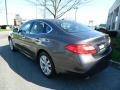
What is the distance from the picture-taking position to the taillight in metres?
3.85

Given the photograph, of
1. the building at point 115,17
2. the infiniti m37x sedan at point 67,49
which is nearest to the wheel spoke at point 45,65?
the infiniti m37x sedan at point 67,49

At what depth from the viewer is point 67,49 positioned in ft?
13.1

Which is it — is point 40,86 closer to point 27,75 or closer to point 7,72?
point 27,75

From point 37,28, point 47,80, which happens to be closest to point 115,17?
point 37,28

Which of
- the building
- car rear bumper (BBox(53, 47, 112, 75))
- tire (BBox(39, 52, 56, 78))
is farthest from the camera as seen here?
the building

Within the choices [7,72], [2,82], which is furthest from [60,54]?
[7,72]

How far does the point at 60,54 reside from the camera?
4.14 meters

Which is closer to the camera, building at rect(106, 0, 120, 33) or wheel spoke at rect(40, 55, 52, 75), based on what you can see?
wheel spoke at rect(40, 55, 52, 75)

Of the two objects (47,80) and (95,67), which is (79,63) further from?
(47,80)

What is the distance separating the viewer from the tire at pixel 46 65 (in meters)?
4.57

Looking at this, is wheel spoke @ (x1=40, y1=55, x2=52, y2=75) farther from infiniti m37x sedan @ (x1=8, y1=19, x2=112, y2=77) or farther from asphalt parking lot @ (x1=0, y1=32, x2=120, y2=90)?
asphalt parking lot @ (x1=0, y1=32, x2=120, y2=90)

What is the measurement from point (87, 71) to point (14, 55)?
421 cm

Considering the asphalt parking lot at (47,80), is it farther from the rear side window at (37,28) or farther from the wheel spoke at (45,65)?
the rear side window at (37,28)

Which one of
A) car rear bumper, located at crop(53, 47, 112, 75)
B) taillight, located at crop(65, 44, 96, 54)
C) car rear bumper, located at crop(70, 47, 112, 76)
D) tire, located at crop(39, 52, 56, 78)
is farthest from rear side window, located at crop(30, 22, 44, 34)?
car rear bumper, located at crop(70, 47, 112, 76)
